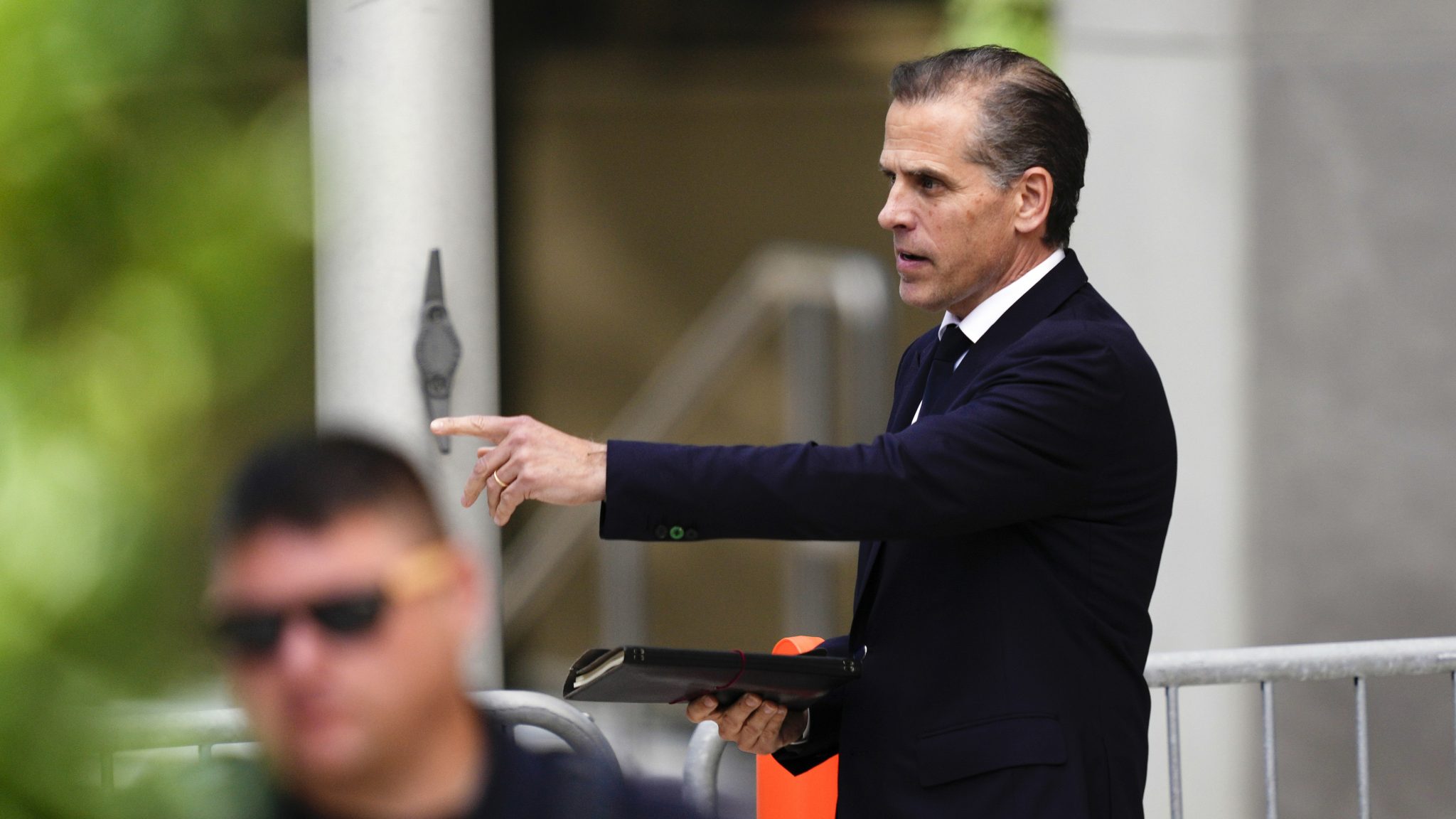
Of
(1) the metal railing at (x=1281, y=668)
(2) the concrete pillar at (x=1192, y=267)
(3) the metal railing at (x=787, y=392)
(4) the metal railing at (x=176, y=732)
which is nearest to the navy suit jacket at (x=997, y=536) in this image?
(4) the metal railing at (x=176, y=732)

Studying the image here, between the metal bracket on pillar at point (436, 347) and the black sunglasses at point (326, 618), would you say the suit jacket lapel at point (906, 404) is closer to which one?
the metal bracket on pillar at point (436, 347)

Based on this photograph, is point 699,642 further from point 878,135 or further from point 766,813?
point 766,813

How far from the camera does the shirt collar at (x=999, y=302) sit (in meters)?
2.22

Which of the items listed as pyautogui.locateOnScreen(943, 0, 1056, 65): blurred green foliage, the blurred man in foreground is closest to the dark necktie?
the blurred man in foreground

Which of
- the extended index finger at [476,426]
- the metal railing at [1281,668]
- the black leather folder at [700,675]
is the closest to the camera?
the extended index finger at [476,426]

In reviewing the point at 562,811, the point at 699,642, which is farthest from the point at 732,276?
the point at 562,811

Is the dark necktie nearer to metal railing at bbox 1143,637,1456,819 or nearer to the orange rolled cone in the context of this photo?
the orange rolled cone

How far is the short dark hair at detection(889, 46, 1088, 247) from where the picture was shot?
2.20 meters

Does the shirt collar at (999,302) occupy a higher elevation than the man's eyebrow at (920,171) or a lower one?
lower

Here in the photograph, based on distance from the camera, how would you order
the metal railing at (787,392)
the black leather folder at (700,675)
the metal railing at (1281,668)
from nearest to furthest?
the black leather folder at (700,675) → the metal railing at (1281,668) → the metal railing at (787,392)

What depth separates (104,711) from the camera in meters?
0.60

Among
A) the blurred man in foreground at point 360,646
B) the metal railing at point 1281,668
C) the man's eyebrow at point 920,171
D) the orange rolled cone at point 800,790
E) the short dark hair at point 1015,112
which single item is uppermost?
the short dark hair at point 1015,112

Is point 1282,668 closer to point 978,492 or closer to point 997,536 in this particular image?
point 997,536

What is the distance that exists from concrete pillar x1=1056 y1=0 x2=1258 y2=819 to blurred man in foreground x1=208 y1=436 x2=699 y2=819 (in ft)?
12.0
